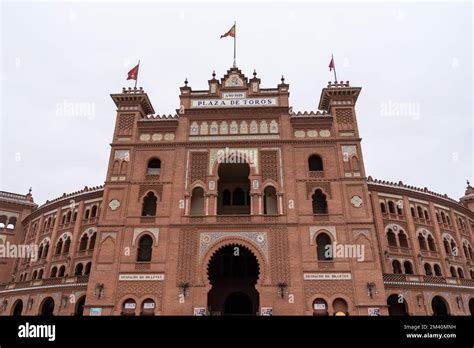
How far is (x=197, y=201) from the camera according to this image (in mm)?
27422

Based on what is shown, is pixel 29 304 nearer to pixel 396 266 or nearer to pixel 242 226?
pixel 242 226

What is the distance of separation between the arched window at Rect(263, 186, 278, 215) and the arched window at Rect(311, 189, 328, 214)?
2.91m

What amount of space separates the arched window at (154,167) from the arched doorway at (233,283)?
778cm

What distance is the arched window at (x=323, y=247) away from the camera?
79.6ft

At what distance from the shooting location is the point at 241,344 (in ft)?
34.3

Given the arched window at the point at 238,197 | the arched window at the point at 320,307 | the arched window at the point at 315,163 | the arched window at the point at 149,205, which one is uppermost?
the arched window at the point at 315,163

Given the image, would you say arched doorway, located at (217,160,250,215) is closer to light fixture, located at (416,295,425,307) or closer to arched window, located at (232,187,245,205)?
arched window, located at (232,187,245,205)

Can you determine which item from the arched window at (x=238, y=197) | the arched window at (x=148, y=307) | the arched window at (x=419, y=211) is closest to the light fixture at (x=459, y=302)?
the arched window at (x=419, y=211)

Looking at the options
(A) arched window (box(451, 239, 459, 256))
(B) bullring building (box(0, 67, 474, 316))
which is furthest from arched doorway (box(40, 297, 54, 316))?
(A) arched window (box(451, 239, 459, 256))

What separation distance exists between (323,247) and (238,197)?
28.1 feet

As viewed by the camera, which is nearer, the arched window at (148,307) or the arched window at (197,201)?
the arched window at (148,307)

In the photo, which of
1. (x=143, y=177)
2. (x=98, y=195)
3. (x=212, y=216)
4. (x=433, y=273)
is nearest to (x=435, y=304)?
(x=433, y=273)

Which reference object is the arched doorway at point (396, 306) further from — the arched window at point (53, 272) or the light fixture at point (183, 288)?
the arched window at point (53, 272)

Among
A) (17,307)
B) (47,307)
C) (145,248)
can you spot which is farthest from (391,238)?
(17,307)
